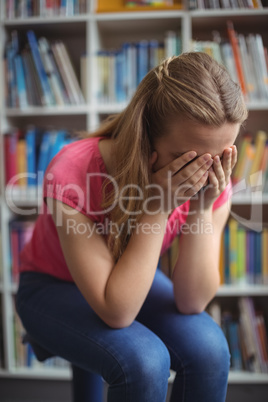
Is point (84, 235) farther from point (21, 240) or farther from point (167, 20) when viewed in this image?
point (167, 20)

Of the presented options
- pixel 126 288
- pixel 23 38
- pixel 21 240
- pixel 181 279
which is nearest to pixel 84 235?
pixel 126 288

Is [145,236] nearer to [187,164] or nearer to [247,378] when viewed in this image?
[187,164]

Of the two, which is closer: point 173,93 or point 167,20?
point 173,93

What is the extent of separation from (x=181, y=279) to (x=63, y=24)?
1.27 m

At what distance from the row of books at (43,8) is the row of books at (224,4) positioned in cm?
46

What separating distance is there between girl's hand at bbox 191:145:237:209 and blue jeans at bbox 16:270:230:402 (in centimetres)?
27

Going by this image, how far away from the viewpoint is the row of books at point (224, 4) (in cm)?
154

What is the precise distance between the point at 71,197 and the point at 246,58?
3.59 feet

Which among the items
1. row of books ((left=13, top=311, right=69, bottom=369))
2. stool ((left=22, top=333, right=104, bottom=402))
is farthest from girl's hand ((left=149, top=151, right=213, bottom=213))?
row of books ((left=13, top=311, right=69, bottom=369))

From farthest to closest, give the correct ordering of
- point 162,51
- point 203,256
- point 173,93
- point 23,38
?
point 23,38
point 162,51
point 203,256
point 173,93

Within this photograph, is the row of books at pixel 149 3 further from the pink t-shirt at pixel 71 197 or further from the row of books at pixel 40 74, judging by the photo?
the pink t-shirt at pixel 71 197

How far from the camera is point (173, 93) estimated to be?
2.36 ft

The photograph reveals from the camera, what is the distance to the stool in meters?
0.94

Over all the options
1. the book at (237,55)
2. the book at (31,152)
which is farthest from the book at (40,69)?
the book at (237,55)
